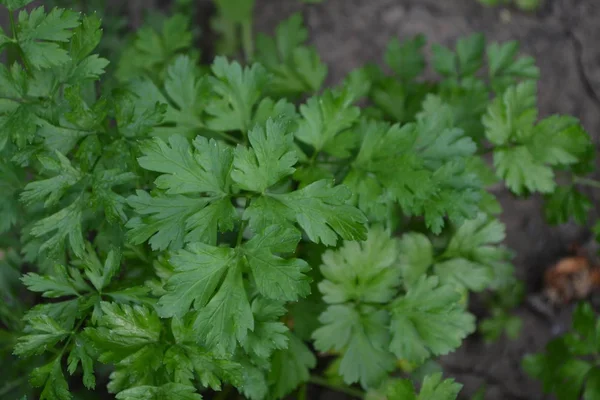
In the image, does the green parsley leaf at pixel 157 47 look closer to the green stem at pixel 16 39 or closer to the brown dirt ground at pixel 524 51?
the green stem at pixel 16 39

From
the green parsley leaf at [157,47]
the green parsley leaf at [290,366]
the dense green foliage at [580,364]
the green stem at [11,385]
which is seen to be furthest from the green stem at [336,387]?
the green parsley leaf at [157,47]

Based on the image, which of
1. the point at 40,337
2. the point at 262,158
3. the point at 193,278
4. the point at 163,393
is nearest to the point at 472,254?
the point at 262,158

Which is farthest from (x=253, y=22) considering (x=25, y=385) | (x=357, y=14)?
(x=25, y=385)

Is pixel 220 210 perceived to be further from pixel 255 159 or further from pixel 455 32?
pixel 455 32

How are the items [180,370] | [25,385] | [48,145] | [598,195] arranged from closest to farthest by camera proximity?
1. [180,370]
2. [48,145]
3. [25,385]
4. [598,195]

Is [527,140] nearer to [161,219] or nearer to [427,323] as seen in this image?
[427,323]

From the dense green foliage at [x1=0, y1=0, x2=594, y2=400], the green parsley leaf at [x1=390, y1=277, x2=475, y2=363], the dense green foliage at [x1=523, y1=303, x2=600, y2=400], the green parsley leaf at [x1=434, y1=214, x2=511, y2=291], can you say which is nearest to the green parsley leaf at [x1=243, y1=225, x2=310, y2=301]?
the dense green foliage at [x1=0, y1=0, x2=594, y2=400]

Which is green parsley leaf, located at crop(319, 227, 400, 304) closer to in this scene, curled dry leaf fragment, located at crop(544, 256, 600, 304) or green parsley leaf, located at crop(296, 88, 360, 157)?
green parsley leaf, located at crop(296, 88, 360, 157)
